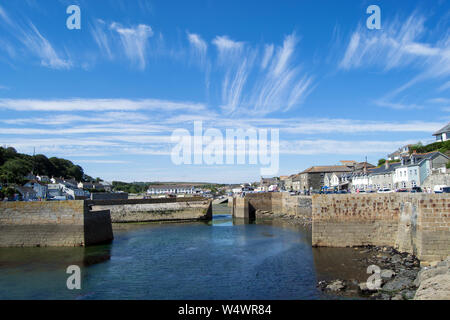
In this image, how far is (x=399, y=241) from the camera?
2253 centimetres

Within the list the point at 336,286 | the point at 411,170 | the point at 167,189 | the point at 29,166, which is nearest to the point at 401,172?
the point at 411,170

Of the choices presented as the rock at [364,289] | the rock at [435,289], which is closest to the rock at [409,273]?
the rock at [435,289]

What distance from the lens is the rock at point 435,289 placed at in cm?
1178

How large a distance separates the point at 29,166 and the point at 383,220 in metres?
94.2

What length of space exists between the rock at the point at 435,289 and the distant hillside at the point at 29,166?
64.5 metres

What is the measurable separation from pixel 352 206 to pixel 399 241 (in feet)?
12.7

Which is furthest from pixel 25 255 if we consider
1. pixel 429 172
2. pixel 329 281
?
pixel 429 172

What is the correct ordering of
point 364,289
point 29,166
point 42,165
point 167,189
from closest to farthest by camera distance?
point 364,289 < point 29,166 < point 42,165 < point 167,189

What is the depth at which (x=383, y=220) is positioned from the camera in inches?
941

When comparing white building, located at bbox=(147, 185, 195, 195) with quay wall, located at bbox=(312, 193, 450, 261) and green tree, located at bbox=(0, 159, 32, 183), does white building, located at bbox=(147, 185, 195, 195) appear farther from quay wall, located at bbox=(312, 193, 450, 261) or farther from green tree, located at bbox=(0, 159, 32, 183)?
quay wall, located at bbox=(312, 193, 450, 261)

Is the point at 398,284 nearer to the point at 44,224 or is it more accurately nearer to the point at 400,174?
the point at 44,224

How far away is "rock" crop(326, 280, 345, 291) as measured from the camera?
51.9 ft

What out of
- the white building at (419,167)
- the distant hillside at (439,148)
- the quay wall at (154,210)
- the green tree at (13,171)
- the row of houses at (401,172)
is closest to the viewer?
the white building at (419,167)

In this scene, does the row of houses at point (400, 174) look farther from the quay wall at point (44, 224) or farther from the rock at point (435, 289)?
the quay wall at point (44, 224)
